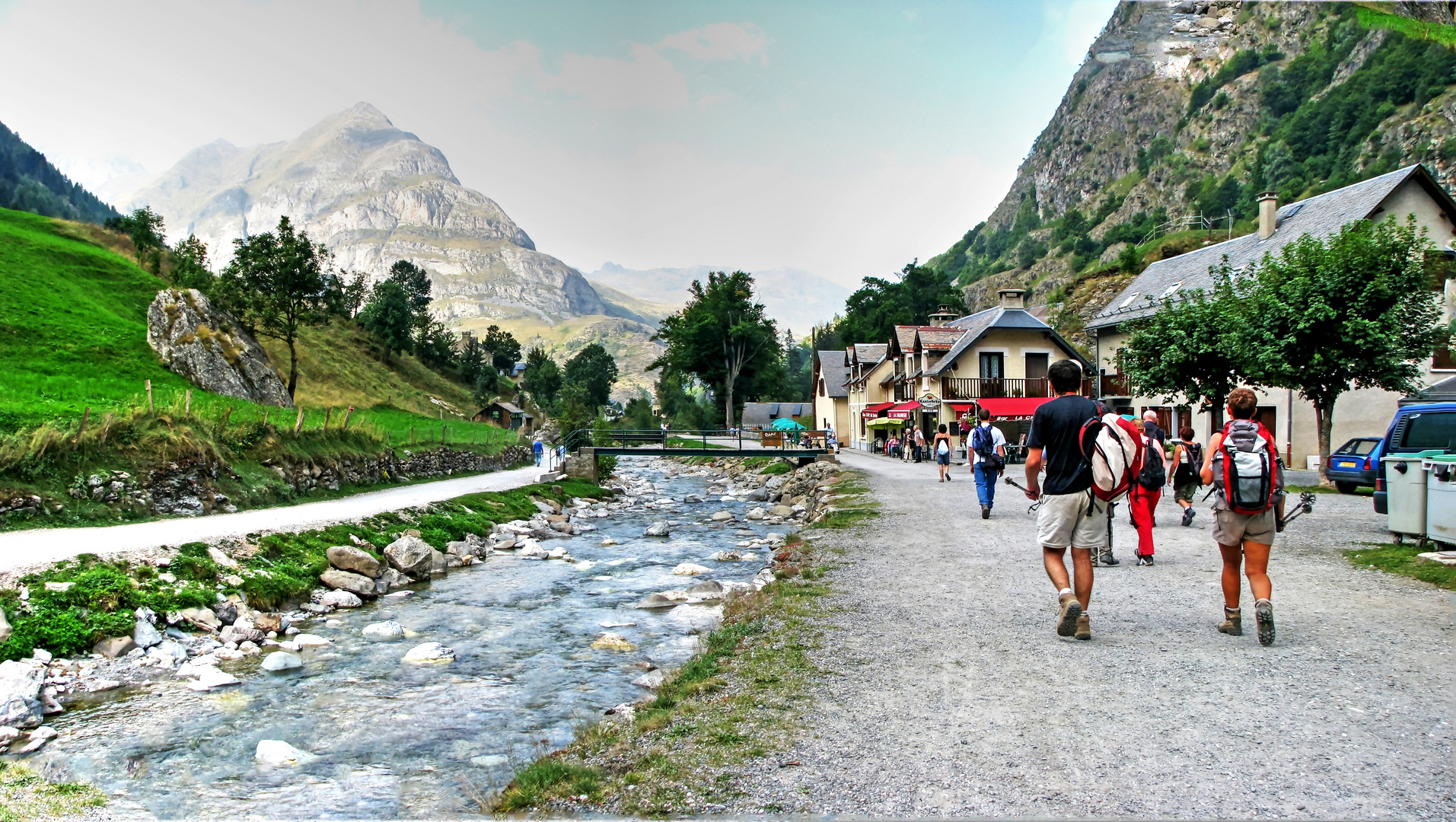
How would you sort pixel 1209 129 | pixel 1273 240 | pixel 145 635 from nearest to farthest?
pixel 145 635 < pixel 1273 240 < pixel 1209 129

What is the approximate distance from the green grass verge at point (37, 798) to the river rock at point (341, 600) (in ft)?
22.6

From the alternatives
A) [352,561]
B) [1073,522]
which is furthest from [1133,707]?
[352,561]

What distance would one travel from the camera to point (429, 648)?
1026 centimetres

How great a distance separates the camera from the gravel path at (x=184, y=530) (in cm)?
1138

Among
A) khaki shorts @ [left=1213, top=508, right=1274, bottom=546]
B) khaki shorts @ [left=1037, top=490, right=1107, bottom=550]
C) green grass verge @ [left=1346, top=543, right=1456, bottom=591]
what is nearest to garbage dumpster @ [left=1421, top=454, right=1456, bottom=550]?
green grass verge @ [left=1346, top=543, right=1456, bottom=591]

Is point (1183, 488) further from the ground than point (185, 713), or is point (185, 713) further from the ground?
point (1183, 488)

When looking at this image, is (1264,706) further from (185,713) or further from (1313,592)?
(185,713)

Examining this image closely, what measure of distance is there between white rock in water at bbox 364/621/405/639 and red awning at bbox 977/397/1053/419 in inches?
1517

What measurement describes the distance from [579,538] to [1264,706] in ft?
63.8

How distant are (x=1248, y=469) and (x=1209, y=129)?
168 metres

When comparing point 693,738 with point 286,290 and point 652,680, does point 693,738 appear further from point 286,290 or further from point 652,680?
point 286,290

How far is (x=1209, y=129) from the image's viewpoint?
14312cm

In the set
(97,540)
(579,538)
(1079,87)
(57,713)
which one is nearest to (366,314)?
(579,538)

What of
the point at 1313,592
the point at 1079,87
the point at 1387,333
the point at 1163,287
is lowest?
the point at 1313,592
